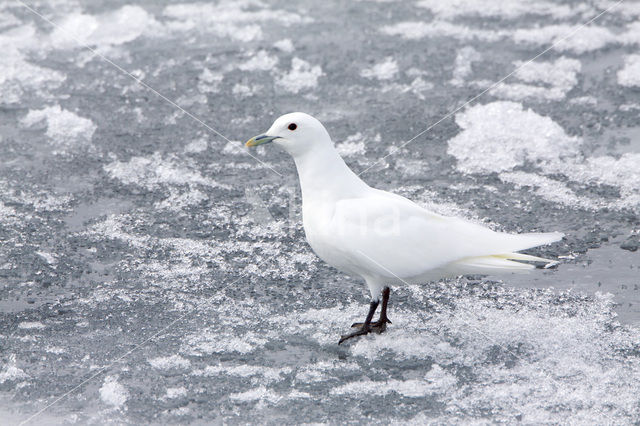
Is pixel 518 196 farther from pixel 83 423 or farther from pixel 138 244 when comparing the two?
pixel 83 423

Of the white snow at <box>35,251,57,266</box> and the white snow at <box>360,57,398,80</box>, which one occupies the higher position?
the white snow at <box>360,57,398,80</box>

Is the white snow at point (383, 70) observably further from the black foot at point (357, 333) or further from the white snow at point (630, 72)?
the black foot at point (357, 333)

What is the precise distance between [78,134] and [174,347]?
8.89 feet

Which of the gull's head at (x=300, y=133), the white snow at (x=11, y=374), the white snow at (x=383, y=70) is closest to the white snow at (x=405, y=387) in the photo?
the gull's head at (x=300, y=133)

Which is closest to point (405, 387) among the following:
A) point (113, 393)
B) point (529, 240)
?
point (529, 240)

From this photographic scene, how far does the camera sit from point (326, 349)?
424 centimetres

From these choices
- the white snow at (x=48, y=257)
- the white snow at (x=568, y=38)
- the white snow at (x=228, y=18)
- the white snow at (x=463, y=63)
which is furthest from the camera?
the white snow at (x=228, y=18)

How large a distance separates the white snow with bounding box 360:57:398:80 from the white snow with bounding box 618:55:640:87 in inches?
66.3

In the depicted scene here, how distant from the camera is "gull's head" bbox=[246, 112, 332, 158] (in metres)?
4.40

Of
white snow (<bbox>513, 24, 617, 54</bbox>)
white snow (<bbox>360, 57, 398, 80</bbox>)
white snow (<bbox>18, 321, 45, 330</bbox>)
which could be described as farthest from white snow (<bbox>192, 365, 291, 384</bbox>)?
white snow (<bbox>513, 24, 617, 54</bbox>)

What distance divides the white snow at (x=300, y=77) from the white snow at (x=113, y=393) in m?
3.55

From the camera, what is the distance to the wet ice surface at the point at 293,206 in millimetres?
3951

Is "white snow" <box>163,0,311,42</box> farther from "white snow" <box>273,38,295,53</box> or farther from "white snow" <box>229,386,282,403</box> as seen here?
"white snow" <box>229,386,282,403</box>

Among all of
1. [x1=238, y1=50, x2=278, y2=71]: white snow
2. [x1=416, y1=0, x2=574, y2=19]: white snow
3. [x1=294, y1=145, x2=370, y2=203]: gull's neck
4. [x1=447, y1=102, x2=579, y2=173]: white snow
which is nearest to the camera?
[x1=294, y1=145, x2=370, y2=203]: gull's neck
